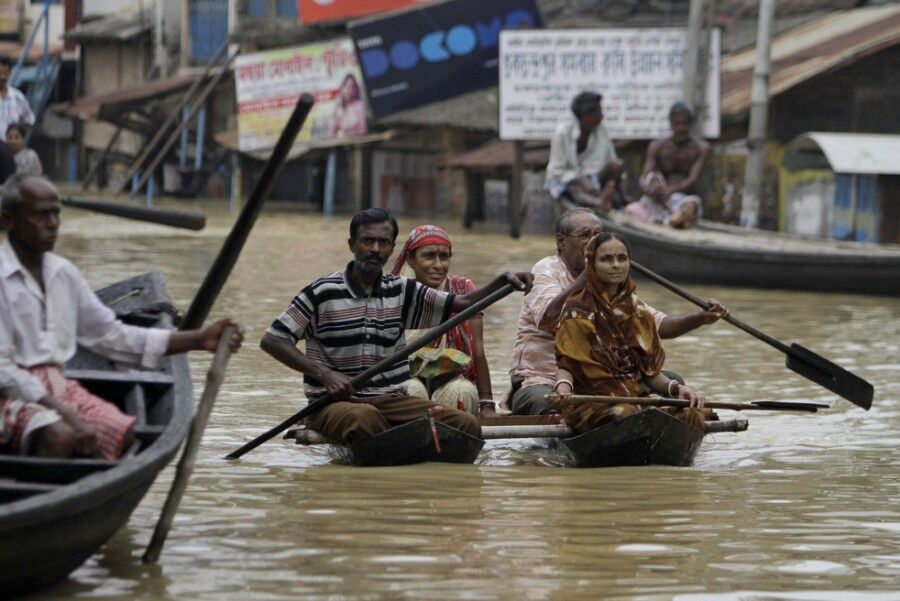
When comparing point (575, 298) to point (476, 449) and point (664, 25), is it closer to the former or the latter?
point (476, 449)

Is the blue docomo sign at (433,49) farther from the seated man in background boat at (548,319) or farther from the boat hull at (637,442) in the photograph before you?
the boat hull at (637,442)

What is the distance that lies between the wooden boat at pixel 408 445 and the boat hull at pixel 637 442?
15.7 inches

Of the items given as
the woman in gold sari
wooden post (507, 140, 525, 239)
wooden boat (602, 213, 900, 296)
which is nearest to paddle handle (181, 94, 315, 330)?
the woman in gold sari

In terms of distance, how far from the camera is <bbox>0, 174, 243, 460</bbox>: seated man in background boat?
4918 mm

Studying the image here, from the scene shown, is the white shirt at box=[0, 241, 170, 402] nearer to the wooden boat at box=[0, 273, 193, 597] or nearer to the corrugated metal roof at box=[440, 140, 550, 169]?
the wooden boat at box=[0, 273, 193, 597]

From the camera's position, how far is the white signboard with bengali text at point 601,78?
19.4 metres

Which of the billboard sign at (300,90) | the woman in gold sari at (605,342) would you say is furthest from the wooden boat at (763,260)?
the billboard sign at (300,90)

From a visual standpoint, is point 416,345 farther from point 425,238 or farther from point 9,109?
point 9,109

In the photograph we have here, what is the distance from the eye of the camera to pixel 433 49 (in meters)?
23.4

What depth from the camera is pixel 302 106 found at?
5297mm

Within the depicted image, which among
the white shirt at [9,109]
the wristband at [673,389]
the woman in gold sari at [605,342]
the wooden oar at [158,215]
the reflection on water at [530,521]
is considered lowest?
the reflection on water at [530,521]

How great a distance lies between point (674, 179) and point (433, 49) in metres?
8.08

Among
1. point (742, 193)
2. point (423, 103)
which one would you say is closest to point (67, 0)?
point (423, 103)

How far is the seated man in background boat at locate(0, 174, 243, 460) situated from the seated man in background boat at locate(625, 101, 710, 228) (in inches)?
432
